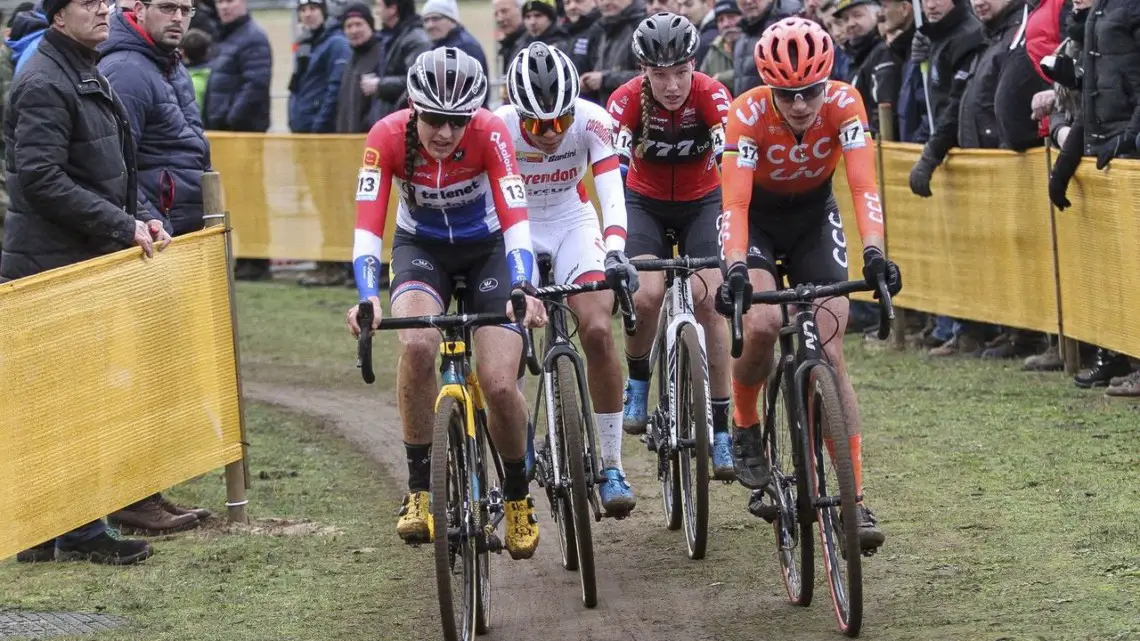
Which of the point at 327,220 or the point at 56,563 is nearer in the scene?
the point at 56,563

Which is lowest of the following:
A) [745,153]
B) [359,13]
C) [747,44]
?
[745,153]

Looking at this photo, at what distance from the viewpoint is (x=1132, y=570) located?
725 cm

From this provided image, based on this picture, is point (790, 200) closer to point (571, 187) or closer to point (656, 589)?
point (571, 187)

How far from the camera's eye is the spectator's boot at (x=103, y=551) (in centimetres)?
852

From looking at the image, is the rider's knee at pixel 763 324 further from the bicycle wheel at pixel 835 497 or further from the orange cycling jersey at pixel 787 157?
the bicycle wheel at pixel 835 497

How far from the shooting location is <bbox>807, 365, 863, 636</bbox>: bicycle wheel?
6555 millimetres

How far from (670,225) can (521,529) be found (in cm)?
268

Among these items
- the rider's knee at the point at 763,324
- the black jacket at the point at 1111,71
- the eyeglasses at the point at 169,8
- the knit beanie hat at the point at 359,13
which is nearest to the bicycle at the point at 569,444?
the rider's knee at the point at 763,324

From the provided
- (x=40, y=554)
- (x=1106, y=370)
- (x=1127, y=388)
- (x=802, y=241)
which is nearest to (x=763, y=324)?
(x=802, y=241)

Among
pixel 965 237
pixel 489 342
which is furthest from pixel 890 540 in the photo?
pixel 965 237

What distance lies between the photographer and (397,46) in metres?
17.5

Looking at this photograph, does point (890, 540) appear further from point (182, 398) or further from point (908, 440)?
point (182, 398)

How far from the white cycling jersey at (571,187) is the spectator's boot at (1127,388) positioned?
13.2ft

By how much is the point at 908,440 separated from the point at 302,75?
10467mm
